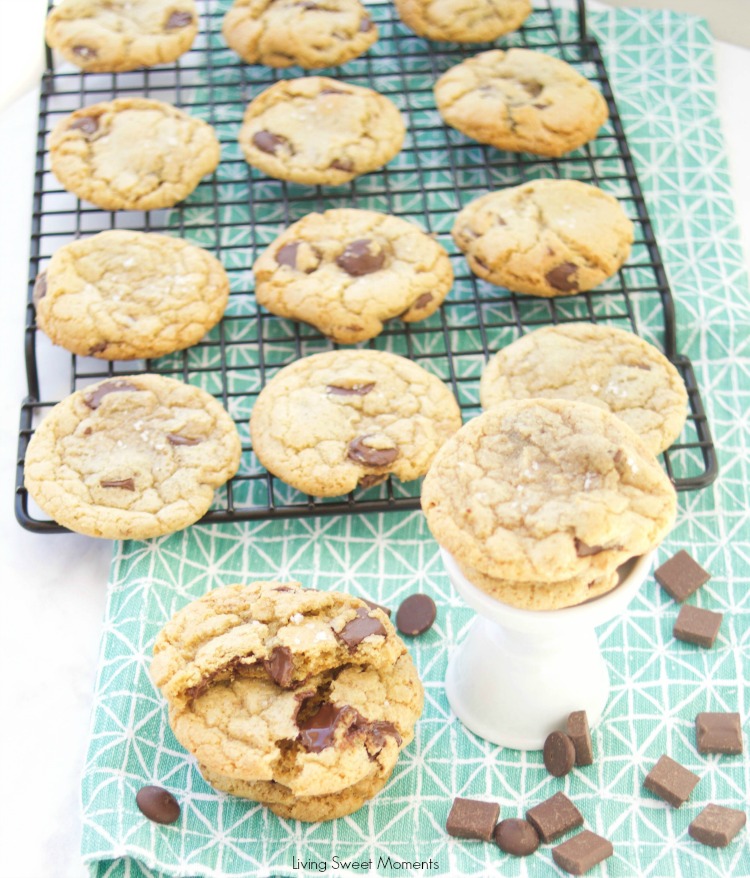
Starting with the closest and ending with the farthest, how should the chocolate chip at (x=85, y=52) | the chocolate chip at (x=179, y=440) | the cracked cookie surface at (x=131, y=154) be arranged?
the chocolate chip at (x=179, y=440), the cracked cookie surface at (x=131, y=154), the chocolate chip at (x=85, y=52)

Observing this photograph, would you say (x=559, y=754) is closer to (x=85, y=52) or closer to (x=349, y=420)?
(x=349, y=420)

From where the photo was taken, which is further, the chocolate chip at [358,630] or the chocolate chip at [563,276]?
the chocolate chip at [563,276]

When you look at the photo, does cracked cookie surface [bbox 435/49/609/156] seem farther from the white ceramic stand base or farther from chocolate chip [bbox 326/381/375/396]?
the white ceramic stand base

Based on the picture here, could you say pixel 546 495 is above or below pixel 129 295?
above

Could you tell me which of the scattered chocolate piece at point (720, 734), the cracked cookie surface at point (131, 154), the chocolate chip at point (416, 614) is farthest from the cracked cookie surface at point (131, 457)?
the scattered chocolate piece at point (720, 734)

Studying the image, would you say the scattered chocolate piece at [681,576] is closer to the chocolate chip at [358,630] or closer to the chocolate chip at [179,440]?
the chocolate chip at [358,630]

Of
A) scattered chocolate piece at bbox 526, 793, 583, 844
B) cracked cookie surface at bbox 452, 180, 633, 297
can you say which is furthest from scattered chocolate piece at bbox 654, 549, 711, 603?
cracked cookie surface at bbox 452, 180, 633, 297

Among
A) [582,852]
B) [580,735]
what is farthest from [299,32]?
[582,852]
